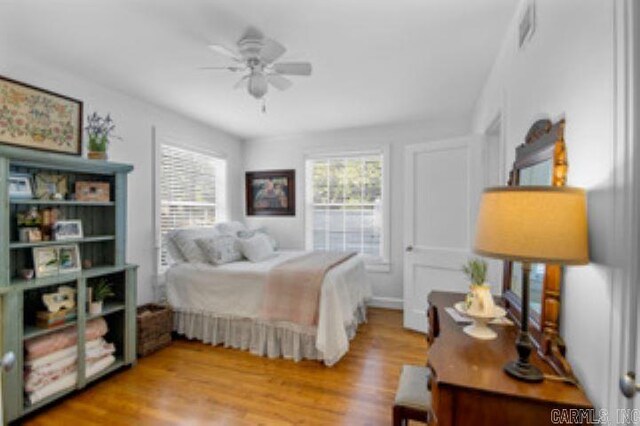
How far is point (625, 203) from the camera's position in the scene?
83 centimetres

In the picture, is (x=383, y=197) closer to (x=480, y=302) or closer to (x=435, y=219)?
(x=435, y=219)

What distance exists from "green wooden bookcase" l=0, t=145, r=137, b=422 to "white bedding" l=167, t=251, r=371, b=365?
0.56 metres

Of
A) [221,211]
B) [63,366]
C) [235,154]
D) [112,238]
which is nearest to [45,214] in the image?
[112,238]

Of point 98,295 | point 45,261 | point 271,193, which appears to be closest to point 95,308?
point 98,295

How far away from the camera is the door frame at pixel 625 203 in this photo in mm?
809

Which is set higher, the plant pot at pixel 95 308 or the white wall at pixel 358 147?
the white wall at pixel 358 147

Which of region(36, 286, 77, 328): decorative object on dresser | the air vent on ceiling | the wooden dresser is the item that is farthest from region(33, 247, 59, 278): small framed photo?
the air vent on ceiling

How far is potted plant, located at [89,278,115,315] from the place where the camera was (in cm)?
250

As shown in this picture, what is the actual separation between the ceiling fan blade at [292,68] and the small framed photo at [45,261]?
2.08 m

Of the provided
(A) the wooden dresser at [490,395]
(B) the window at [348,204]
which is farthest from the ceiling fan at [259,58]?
(B) the window at [348,204]

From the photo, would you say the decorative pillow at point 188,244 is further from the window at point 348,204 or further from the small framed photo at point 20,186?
the window at point 348,204

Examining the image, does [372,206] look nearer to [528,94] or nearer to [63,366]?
[528,94]

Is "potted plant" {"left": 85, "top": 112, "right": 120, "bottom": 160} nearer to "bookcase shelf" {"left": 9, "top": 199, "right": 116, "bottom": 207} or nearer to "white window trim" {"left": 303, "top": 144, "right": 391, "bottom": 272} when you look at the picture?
"bookcase shelf" {"left": 9, "top": 199, "right": 116, "bottom": 207}

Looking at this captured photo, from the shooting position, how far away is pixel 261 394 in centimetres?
233
